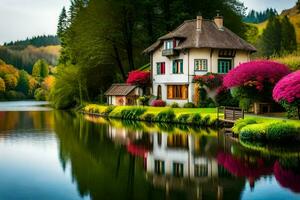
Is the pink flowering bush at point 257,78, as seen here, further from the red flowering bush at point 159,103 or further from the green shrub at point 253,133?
the red flowering bush at point 159,103

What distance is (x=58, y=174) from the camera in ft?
57.6

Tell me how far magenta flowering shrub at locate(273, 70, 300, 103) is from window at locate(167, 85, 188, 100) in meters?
19.4

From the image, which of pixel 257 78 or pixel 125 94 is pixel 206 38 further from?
pixel 257 78

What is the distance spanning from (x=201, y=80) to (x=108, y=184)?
102ft

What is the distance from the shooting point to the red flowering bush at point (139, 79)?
50.6 meters

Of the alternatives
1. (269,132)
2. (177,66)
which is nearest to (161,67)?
(177,66)

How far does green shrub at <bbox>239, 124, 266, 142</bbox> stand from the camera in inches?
1015

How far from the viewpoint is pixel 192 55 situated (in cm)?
4619

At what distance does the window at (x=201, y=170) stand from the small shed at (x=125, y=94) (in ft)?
110

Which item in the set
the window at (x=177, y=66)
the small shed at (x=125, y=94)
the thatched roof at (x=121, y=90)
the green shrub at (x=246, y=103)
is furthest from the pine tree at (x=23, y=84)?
the green shrub at (x=246, y=103)

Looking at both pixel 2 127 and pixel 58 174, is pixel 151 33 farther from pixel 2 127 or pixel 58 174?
pixel 58 174

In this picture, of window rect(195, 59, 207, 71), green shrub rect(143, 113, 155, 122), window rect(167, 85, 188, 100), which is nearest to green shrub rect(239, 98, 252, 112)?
green shrub rect(143, 113, 155, 122)

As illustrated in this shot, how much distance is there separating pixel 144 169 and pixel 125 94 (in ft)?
112

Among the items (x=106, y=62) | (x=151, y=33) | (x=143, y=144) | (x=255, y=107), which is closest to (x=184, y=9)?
(x=151, y=33)
